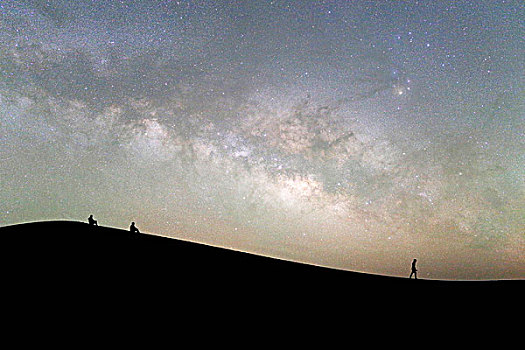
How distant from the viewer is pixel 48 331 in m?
8.05

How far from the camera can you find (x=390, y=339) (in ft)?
31.3

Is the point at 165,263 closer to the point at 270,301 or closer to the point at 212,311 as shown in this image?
the point at 212,311

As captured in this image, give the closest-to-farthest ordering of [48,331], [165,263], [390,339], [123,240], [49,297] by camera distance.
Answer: [48,331] → [49,297] → [390,339] → [165,263] → [123,240]

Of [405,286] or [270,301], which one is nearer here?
[270,301]

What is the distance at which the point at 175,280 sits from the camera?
10477mm

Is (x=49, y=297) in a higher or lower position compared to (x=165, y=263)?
lower

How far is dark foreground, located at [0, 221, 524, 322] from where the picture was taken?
367 inches

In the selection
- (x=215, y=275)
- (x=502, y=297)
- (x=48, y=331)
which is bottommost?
(x=48, y=331)

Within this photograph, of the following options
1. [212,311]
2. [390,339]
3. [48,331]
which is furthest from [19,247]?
[390,339]

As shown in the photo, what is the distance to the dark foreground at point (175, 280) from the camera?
9328mm

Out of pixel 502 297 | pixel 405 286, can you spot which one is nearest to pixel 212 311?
pixel 405 286

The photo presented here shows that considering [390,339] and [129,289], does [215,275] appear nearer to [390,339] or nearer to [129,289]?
[129,289]

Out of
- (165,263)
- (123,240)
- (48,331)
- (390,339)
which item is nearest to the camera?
(48,331)

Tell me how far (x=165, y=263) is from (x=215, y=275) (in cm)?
170
